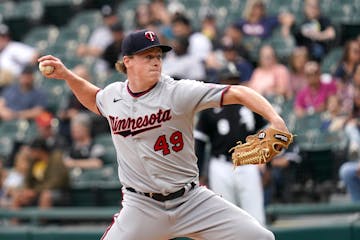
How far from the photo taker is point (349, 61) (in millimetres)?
10797

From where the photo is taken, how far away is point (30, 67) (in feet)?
41.7

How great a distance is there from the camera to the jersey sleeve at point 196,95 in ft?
18.3

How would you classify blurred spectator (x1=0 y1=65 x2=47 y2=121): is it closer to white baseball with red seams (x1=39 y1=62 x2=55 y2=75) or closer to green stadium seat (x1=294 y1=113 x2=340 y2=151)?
green stadium seat (x1=294 y1=113 x2=340 y2=151)

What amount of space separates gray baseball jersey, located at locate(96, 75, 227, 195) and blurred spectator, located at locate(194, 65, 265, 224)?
2.60m

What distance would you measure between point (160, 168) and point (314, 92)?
5.14 m

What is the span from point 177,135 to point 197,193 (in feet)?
1.32

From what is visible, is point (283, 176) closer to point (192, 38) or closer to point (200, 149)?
point (200, 149)

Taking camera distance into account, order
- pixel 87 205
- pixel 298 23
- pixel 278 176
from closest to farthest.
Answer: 1. pixel 278 176
2. pixel 87 205
3. pixel 298 23

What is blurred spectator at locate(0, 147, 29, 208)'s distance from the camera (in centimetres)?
1101

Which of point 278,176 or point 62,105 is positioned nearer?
point 278,176

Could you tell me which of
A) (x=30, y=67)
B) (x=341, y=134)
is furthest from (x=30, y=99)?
(x=341, y=134)

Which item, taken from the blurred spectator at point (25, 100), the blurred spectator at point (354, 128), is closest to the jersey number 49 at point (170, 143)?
the blurred spectator at point (354, 128)

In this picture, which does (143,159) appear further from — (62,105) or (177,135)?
(62,105)

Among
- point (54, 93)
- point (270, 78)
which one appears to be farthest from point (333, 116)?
point (54, 93)
